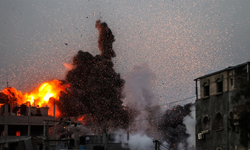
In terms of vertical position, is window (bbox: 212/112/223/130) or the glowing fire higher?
the glowing fire

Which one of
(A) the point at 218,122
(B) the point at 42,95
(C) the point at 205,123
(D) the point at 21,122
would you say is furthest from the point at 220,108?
(B) the point at 42,95

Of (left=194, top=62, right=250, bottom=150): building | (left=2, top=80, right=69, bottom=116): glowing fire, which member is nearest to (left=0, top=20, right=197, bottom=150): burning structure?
(left=2, top=80, right=69, bottom=116): glowing fire

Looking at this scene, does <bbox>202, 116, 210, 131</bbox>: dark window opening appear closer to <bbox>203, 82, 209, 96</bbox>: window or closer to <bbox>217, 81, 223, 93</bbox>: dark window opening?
<bbox>203, 82, 209, 96</bbox>: window

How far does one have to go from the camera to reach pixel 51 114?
75.6 metres

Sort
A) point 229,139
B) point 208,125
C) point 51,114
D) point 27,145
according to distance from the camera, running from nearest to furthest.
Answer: point 229,139 < point 208,125 < point 27,145 < point 51,114

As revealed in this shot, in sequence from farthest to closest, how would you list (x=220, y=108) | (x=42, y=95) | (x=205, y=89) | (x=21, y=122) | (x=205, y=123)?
(x=42, y=95)
(x=21, y=122)
(x=205, y=89)
(x=205, y=123)
(x=220, y=108)

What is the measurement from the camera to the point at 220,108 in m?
40.4

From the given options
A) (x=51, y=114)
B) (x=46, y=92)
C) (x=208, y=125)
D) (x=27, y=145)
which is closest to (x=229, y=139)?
(x=208, y=125)

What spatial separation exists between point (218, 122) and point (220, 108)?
153cm

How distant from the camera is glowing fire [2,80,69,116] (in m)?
79.6

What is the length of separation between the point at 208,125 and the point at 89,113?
57.8 metres

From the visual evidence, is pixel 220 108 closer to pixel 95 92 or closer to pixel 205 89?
pixel 205 89

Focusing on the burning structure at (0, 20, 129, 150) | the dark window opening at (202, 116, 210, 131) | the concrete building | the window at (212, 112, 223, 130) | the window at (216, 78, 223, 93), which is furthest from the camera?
the burning structure at (0, 20, 129, 150)

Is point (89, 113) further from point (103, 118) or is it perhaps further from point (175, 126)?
point (175, 126)
